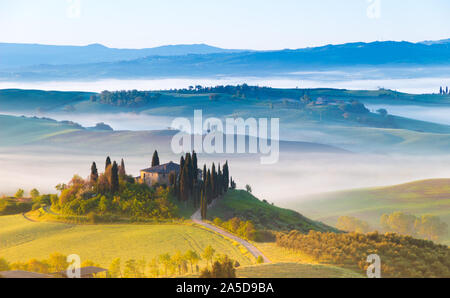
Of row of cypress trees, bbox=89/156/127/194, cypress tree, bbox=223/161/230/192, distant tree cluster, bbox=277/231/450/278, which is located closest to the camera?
distant tree cluster, bbox=277/231/450/278

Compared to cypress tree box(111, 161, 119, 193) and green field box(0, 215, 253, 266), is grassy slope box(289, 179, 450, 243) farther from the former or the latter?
green field box(0, 215, 253, 266)

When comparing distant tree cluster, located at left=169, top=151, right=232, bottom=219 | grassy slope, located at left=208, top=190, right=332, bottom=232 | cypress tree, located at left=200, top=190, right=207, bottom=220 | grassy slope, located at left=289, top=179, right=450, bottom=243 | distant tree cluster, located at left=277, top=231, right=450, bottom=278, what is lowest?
grassy slope, located at left=289, top=179, right=450, bottom=243

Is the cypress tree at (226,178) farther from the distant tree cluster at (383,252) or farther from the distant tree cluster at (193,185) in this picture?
the distant tree cluster at (383,252)

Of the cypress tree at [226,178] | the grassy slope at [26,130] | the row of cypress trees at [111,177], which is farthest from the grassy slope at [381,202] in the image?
the grassy slope at [26,130]

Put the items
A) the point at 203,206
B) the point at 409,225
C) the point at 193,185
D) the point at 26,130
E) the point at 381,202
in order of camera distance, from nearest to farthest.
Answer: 1. the point at 203,206
2. the point at 193,185
3. the point at 409,225
4. the point at 381,202
5. the point at 26,130

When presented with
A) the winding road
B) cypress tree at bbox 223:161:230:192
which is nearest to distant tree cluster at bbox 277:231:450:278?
the winding road

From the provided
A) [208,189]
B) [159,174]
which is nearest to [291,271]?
[208,189]

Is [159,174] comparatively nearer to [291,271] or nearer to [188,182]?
[188,182]
